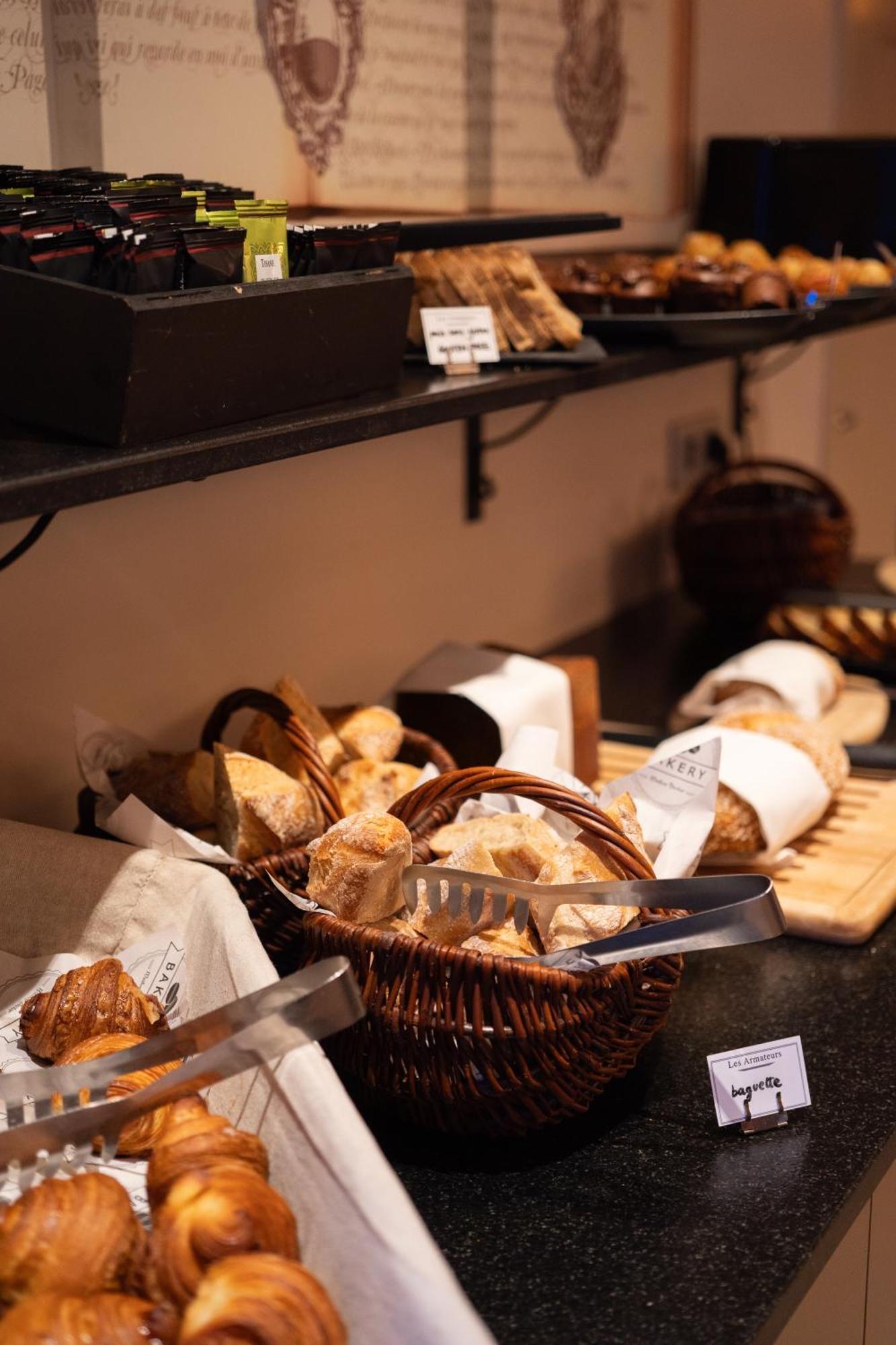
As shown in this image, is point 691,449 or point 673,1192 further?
point 691,449

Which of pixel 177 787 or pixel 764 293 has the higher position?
pixel 764 293

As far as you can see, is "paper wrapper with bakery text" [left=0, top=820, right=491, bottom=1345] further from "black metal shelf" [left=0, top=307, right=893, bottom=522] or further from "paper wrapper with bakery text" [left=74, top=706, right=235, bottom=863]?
"black metal shelf" [left=0, top=307, right=893, bottom=522]

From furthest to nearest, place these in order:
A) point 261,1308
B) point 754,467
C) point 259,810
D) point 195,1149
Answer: point 754,467 → point 259,810 → point 195,1149 → point 261,1308

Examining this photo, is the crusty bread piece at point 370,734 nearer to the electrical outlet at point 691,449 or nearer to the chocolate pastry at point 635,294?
the chocolate pastry at point 635,294

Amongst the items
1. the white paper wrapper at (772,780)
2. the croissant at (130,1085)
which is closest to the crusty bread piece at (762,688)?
the white paper wrapper at (772,780)

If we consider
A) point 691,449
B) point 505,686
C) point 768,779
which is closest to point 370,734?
point 505,686

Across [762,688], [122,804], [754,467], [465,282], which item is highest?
[465,282]

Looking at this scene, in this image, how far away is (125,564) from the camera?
148 cm

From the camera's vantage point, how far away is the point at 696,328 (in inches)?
64.1

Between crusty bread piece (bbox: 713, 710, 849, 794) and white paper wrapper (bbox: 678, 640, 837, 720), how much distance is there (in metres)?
0.17

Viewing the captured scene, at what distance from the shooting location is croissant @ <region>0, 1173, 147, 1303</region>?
750mm

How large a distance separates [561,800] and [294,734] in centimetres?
30

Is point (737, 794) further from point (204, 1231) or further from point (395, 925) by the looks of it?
point (204, 1231)

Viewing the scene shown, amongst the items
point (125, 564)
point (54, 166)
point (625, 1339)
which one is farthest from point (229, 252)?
point (625, 1339)
